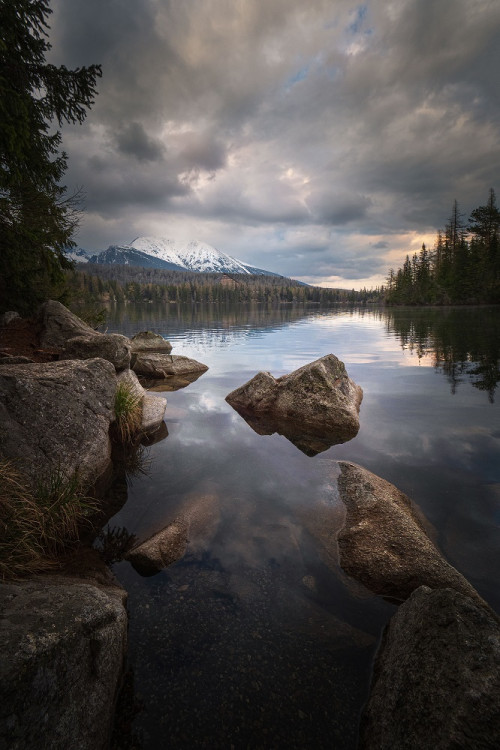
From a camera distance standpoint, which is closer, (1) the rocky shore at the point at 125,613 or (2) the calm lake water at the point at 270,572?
(1) the rocky shore at the point at 125,613

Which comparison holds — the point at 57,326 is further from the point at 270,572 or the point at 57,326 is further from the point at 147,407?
the point at 270,572

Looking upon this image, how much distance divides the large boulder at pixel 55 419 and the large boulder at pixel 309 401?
18.8 ft

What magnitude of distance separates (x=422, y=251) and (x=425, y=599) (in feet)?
389

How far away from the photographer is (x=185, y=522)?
5902 millimetres

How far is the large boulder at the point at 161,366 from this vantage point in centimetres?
1880

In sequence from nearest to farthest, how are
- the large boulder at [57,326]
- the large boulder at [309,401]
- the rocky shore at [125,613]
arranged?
the rocky shore at [125,613] → the large boulder at [309,401] → the large boulder at [57,326]

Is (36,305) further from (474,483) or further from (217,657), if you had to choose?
(474,483)

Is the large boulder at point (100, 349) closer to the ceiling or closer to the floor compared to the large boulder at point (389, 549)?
closer to the ceiling

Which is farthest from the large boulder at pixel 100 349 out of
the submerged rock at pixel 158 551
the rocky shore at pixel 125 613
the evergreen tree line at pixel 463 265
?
the evergreen tree line at pixel 463 265

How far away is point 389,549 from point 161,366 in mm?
16423

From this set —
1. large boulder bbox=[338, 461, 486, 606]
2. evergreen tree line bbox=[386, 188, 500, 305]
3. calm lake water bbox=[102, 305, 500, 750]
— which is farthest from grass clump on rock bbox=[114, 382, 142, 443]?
evergreen tree line bbox=[386, 188, 500, 305]

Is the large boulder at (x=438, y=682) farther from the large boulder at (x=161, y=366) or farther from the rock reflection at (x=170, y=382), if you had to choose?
the large boulder at (x=161, y=366)

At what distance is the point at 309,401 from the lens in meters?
11.3

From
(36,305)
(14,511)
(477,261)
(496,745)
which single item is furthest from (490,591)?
(477,261)
